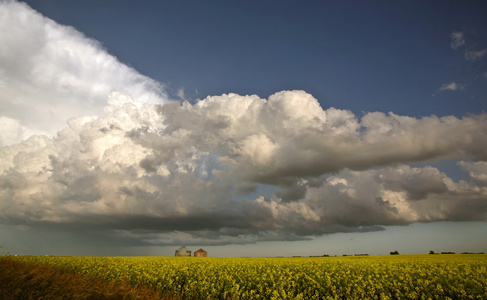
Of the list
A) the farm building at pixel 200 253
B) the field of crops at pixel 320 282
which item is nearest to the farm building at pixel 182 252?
the farm building at pixel 200 253

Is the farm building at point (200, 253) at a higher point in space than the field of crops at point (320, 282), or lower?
lower

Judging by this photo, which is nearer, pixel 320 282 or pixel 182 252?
pixel 320 282

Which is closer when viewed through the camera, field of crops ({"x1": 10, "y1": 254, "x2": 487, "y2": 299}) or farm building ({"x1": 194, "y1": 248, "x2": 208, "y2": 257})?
field of crops ({"x1": 10, "y1": 254, "x2": 487, "y2": 299})

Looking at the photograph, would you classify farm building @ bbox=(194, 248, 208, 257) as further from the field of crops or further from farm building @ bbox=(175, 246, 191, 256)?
the field of crops

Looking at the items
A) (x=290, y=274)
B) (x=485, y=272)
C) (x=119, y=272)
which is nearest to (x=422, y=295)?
(x=485, y=272)

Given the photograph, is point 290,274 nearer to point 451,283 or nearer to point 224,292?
point 224,292

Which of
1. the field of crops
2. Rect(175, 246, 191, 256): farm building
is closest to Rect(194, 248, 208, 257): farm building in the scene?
Rect(175, 246, 191, 256): farm building

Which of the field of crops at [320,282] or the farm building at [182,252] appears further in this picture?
the farm building at [182,252]

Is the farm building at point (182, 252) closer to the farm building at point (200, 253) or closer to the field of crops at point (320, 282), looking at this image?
the farm building at point (200, 253)

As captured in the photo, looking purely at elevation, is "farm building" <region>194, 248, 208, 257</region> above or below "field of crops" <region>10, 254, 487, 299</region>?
below

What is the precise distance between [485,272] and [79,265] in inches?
1241

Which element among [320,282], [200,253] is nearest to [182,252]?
[200,253]

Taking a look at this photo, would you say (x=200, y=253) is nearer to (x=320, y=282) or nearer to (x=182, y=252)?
(x=182, y=252)

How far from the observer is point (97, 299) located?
34.1 feet
